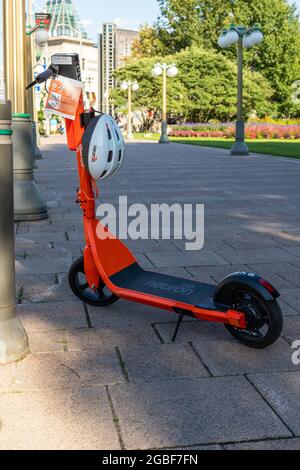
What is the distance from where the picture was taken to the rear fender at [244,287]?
131 inches

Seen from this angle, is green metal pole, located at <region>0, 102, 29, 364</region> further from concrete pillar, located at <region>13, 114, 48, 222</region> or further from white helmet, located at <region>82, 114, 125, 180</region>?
concrete pillar, located at <region>13, 114, 48, 222</region>

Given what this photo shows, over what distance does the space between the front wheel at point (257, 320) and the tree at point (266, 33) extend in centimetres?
6101

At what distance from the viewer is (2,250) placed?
313 centimetres

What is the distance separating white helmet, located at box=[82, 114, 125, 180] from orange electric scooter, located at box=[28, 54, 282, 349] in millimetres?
131

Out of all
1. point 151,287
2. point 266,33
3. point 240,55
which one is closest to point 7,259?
point 151,287

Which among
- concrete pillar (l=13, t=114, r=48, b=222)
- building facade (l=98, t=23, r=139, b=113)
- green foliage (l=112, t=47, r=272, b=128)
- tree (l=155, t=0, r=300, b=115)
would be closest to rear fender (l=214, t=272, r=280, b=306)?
concrete pillar (l=13, t=114, r=48, b=222)

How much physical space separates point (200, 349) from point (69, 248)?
2844 mm

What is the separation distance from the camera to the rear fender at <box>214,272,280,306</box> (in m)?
3.32

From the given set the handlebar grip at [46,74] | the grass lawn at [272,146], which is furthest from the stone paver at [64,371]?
the grass lawn at [272,146]

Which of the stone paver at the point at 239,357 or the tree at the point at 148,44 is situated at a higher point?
the tree at the point at 148,44

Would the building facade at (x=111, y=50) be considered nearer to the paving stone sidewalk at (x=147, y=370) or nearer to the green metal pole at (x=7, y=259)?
the paving stone sidewalk at (x=147, y=370)

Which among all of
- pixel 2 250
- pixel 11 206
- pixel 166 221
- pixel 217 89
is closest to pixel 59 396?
pixel 2 250

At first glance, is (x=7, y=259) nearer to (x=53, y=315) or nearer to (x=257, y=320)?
(x=53, y=315)

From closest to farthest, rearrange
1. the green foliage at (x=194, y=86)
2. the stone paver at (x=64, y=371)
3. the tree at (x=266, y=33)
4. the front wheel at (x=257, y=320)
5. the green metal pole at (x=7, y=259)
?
the stone paver at (x=64, y=371)
the green metal pole at (x=7, y=259)
the front wheel at (x=257, y=320)
the green foliage at (x=194, y=86)
the tree at (x=266, y=33)
